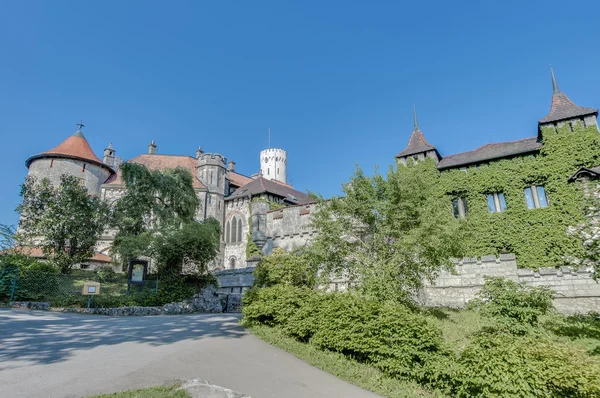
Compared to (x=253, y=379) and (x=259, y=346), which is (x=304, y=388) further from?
(x=259, y=346)

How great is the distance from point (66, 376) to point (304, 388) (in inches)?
157

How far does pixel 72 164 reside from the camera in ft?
123

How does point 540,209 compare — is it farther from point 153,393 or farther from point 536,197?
point 153,393

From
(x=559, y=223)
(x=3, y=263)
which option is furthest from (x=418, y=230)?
(x=3, y=263)

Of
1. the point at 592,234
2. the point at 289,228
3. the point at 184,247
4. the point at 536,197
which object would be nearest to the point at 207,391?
the point at 592,234

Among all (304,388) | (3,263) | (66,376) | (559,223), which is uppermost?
(559,223)

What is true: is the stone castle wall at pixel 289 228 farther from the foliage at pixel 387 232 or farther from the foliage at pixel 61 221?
the foliage at pixel 61 221

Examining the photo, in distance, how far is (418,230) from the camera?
10.9 m

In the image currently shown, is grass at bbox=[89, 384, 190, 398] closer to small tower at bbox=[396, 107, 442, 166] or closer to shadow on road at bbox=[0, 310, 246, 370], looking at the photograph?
shadow on road at bbox=[0, 310, 246, 370]

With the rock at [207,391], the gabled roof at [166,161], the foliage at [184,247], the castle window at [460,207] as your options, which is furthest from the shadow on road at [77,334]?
the gabled roof at [166,161]

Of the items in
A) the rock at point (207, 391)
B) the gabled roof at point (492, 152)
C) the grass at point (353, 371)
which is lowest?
the grass at point (353, 371)

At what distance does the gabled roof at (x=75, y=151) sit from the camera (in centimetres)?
3703

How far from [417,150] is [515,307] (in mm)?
16362

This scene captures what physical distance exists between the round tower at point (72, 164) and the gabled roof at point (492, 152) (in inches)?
1377
